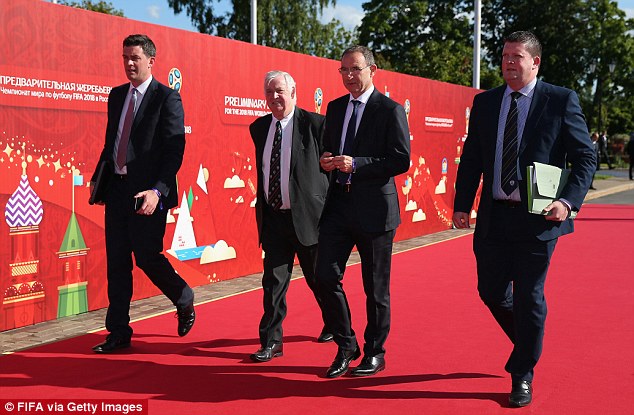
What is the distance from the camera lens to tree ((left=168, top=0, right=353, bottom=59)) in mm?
42656

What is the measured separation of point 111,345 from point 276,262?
1.30 m

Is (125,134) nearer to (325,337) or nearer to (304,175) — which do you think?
(304,175)

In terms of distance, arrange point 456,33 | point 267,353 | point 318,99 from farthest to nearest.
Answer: point 456,33 → point 318,99 → point 267,353

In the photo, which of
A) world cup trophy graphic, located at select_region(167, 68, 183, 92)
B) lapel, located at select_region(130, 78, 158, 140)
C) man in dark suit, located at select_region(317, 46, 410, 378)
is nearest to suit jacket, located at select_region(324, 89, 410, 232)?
man in dark suit, located at select_region(317, 46, 410, 378)

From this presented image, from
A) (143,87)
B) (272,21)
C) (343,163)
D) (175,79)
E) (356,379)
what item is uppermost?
(272,21)

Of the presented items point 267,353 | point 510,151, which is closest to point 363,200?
point 510,151

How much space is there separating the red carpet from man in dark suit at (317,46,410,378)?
1.11ft

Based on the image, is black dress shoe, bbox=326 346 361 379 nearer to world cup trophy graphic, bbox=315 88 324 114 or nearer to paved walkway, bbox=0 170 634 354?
paved walkway, bbox=0 170 634 354

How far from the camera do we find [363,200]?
531 centimetres

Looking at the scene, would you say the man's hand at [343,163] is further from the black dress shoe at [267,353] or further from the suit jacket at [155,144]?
the black dress shoe at [267,353]

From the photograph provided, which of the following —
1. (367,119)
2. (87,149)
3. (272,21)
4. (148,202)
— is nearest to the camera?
(367,119)

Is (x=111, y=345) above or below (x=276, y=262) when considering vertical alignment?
below

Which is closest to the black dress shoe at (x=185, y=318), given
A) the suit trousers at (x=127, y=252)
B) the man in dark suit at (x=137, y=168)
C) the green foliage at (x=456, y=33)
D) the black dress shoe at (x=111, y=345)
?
the suit trousers at (x=127, y=252)

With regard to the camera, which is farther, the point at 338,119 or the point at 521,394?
the point at 338,119
